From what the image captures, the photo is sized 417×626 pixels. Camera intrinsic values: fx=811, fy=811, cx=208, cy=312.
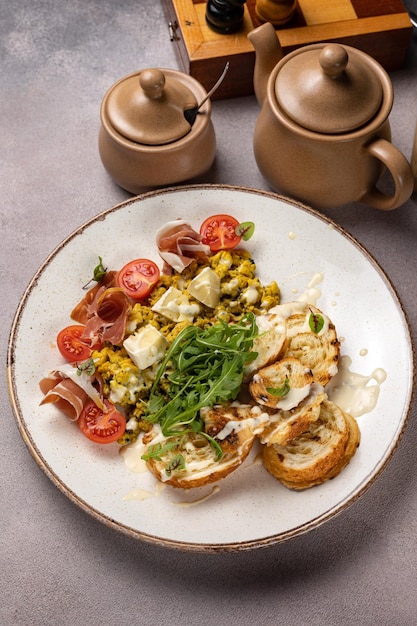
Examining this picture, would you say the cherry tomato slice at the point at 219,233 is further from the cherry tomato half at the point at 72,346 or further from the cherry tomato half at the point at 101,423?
the cherry tomato half at the point at 101,423

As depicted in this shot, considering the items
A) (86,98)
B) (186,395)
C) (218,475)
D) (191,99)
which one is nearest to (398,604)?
(218,475)

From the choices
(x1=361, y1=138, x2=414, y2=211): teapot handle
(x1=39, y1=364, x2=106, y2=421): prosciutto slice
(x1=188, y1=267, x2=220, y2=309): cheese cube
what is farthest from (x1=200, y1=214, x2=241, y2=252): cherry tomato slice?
(x1=39, y1=364, x2=106, y2=421): prosciutto slice

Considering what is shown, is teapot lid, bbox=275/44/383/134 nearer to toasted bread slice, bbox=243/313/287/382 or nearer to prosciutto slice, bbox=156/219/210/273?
prosciutto slice, bbox=156/219/210/273

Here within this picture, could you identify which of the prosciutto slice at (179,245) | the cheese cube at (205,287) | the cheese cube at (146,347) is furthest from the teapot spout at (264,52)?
the cheese cube at (146,347)

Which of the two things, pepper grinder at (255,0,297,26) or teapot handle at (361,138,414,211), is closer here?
teapot handle at (361,138,414,211)

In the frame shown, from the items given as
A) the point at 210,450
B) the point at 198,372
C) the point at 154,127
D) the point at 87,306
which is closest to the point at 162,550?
the point at 210,450

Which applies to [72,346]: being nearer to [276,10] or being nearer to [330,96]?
[330,96]
